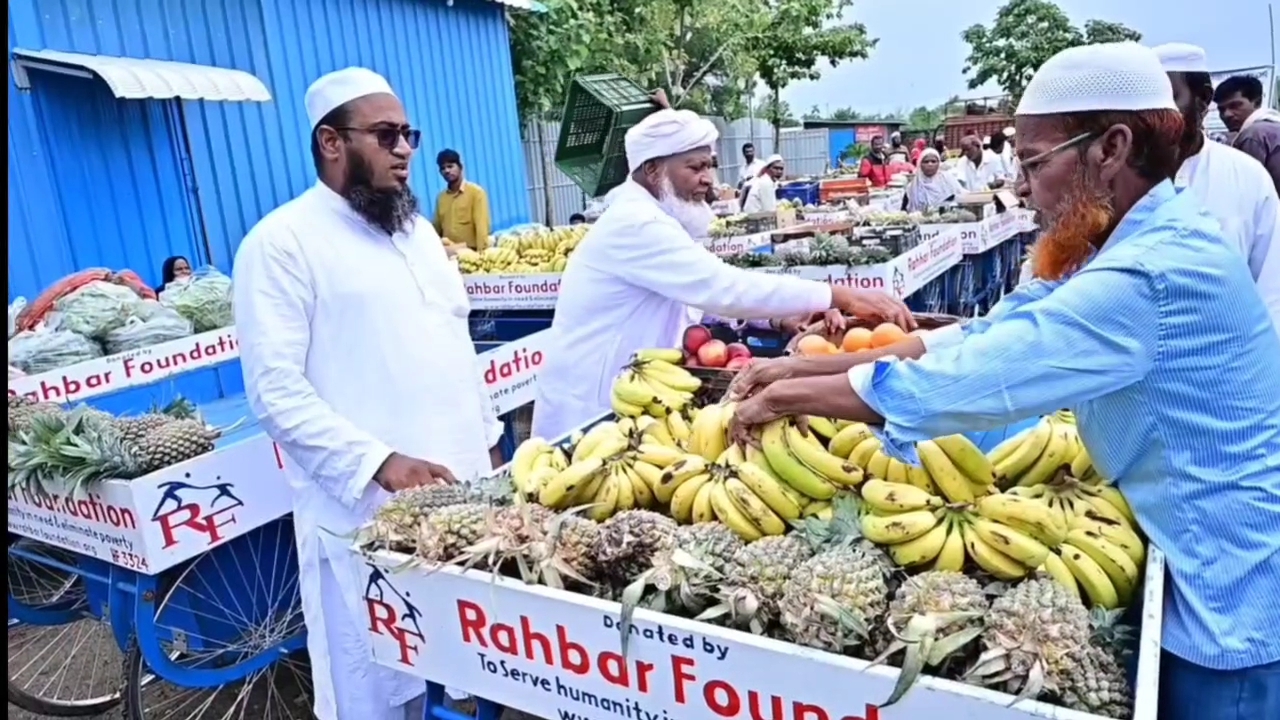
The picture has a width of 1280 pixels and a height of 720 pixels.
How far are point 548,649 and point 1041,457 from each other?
1081mm

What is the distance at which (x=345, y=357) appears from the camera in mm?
2689

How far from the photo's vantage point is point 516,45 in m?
12.6

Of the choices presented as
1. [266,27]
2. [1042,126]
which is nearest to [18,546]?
[1042,126]

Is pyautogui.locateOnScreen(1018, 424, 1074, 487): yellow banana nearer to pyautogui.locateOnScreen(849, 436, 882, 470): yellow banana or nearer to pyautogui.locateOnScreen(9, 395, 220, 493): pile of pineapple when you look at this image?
pyautogui.locateOnScreen(849, 436, 882, 470): yellow banana

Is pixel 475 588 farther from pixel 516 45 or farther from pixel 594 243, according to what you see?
pixel 516 45

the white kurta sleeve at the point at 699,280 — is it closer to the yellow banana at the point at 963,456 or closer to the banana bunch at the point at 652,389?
the banana bunch at the point at 652,389

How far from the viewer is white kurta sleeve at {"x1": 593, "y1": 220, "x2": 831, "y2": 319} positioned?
→ 3229 mm

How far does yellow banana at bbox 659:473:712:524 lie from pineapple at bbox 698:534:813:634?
29 cm

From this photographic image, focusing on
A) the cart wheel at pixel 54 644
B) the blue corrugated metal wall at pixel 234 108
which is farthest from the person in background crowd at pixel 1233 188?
the blue corrugated metal wall at pixel 234 108

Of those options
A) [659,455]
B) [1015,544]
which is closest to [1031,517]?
[1015,544]

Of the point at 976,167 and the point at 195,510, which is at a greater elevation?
the point at 976,167

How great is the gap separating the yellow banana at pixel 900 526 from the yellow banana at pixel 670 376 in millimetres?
1089

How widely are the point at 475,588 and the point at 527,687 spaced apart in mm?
225

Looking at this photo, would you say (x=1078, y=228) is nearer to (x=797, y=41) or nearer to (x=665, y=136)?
(x=665, y=136)
